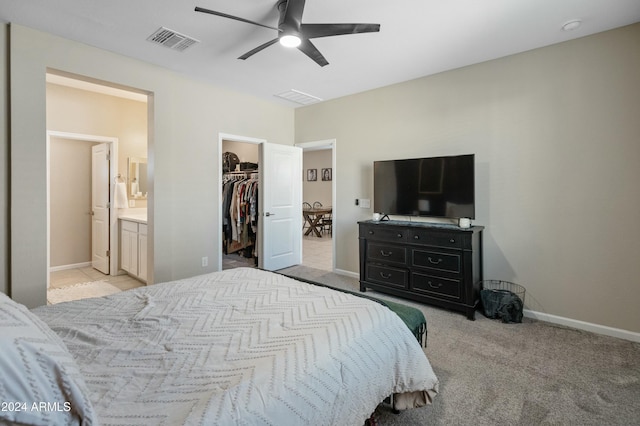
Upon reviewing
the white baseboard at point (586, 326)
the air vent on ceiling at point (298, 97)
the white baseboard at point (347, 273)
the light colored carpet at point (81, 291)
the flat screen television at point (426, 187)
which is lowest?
the white baseboard at point (586, 326)

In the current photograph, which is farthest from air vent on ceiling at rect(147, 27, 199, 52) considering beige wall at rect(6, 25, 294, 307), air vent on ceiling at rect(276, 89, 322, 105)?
air vent on ceiling at rect(276, 89, 322, 105)

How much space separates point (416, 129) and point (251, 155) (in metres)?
4.12

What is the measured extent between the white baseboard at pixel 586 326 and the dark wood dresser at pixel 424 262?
0.55 meters

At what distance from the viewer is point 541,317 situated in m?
3.05

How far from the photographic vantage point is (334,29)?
2262mm

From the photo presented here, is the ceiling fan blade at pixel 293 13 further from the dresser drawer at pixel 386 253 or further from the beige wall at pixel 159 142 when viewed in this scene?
the dresser drawer at pixel 386 253

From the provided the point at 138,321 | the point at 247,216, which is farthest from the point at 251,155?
the point at 138,321

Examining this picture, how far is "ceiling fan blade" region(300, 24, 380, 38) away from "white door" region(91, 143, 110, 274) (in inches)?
153

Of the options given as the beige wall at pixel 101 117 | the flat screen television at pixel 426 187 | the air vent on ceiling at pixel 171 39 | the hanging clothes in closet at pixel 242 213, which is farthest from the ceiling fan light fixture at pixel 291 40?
the beige wall at pixel 101 117

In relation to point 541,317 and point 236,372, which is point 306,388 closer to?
point 236,372

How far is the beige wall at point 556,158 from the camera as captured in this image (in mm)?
2664

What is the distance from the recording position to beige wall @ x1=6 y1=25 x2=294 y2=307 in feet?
8.96

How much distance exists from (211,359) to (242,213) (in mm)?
4379

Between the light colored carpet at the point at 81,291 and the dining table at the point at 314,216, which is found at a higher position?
the dining table at the point at 314,216
